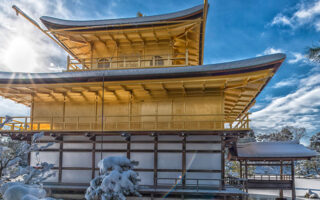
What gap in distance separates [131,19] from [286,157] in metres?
14.0

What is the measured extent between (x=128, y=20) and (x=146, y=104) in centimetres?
641

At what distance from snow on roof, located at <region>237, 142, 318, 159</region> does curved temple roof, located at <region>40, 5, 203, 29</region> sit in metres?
9.79

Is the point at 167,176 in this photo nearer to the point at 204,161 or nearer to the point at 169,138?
the point at 169,138

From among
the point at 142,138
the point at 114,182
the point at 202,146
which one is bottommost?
the point at 114,182

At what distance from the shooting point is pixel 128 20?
1848cm

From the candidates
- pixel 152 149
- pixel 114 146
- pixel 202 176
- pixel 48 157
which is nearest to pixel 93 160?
pixel 114 146

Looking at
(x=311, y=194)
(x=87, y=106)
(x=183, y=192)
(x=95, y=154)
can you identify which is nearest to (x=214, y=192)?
(x=183, y=192)

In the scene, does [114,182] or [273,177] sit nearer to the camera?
[114,182]

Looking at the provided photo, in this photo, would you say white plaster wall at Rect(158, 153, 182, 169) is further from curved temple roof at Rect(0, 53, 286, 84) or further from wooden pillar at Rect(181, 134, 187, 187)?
curved temple roof at Rect(0, 53, 286, 84)

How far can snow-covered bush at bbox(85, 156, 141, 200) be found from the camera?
10.4 m

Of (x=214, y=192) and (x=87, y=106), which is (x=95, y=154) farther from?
(x=214, y=192)

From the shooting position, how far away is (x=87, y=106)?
1752 cm

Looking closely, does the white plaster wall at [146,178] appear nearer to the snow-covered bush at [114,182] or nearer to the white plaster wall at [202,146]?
the white plaster wall at [202,146]

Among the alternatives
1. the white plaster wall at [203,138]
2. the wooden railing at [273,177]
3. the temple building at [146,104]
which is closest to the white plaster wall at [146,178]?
the temple building at [146,104]
